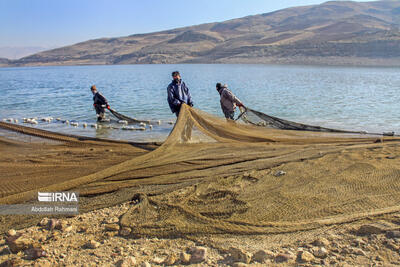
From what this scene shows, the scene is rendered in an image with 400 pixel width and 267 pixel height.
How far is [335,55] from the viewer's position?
70.7m

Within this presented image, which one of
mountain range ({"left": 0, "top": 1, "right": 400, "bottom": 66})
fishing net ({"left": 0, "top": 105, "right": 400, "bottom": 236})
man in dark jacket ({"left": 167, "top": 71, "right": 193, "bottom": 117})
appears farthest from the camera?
mountain range ({"left": 0, "top": 1, "right": 400, "bottom": 66})

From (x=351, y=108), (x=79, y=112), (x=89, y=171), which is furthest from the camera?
(x=79, y=112)

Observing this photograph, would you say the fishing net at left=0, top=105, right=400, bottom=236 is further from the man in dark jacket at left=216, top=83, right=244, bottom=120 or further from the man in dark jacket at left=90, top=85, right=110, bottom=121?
the man in dark jacket at left=90, top=85, right=110, bottom=121

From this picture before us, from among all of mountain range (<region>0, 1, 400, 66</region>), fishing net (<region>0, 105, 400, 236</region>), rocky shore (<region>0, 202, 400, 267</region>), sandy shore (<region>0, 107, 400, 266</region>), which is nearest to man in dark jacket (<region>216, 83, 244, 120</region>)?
fishing net (<region>0, 105, 400, 236</region>)

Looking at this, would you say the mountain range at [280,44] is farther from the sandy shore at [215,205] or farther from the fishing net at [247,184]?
the sandy shore at [215,205]

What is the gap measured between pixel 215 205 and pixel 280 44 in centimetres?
9728

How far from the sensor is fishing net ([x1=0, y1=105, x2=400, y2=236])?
357cm

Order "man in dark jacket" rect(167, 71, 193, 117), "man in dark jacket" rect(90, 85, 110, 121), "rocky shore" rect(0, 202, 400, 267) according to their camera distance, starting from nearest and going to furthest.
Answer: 1. "rocky shore" rect(0, 202, 400, 267)
2. "man in dark jacket" rect(167, 71, 193, 117)
3. "man in dark jacket" rect(90, 85, 110, 121)

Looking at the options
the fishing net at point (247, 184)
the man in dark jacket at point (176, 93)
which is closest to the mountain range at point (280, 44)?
the man in dark jacket at point (176, 93)

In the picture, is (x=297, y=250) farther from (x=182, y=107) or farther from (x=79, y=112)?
(x=79, y=112)

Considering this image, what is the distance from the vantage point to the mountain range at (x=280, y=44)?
227 ft

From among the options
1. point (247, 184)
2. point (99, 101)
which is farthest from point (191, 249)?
point (99, 101)

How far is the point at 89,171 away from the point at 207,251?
285 centimetres

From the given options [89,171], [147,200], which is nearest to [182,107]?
[89,171]
